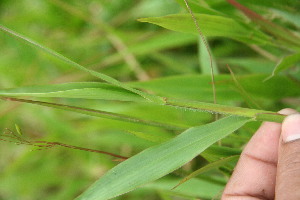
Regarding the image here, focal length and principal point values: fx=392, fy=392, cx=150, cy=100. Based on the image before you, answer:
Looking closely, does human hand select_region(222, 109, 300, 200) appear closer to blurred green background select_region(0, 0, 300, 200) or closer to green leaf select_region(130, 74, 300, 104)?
green leaf select_region(130, 74, 300, 104)

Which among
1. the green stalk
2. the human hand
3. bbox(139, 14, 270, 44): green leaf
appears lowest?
the human hand

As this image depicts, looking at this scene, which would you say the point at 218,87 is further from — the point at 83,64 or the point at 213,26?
the point at 83,64

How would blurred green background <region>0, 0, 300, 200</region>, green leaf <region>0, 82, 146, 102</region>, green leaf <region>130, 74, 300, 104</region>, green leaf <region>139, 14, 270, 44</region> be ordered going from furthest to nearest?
blurred green background <region>0, 0, 300, 200</region> < green leaf <region>130, 74, 300, 104</region> < green leaf <region>139, 14, 270, 44</region> < green leaf <region>0, 82, 146, 102</region>

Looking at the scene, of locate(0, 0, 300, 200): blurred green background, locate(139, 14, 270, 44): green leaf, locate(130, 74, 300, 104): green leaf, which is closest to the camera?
locate(139, 14, 270, 44): green leaf

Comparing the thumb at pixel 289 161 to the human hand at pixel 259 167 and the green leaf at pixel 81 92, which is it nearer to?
the human hand at pixel 259 167

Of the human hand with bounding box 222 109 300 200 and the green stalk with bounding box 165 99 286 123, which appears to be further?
the human hand with bounding box 222 109 300 200

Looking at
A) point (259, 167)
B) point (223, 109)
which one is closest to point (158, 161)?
point (223, 109)

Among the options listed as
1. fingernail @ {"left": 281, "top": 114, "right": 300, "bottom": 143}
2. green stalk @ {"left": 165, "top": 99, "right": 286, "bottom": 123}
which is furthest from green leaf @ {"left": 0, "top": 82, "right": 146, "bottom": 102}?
fingernail @ {"left": 281, "top": 114, "right": 300, "bottom": 143}
